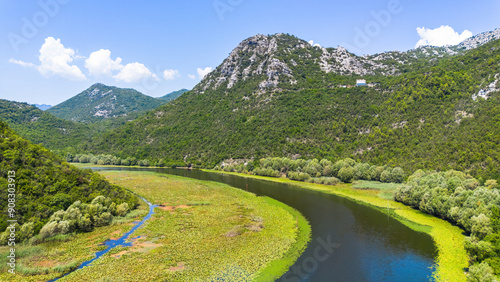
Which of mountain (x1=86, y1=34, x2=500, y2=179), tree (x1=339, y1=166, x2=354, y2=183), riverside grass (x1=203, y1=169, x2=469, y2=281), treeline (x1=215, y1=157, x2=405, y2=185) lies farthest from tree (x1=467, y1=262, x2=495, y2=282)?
tree (x1=339, y1=166, x2=354, y2=183)

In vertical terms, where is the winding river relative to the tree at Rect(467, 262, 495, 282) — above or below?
below

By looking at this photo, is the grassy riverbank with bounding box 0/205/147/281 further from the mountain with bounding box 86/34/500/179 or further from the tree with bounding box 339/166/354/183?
the mountain with bounding box 86/34/500/179

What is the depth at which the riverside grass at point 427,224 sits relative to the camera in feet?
128

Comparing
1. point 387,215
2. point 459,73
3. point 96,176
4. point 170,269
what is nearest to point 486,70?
point 459,73

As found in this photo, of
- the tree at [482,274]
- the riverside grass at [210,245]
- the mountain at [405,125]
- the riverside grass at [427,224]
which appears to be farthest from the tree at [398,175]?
the tree at [482,274]

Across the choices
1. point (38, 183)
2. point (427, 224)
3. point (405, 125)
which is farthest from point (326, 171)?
point (38, 183)

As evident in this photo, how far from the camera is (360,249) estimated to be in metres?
46.6

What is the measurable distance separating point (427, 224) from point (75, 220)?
7970cm

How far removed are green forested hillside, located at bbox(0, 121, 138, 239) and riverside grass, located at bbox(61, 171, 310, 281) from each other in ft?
56.1

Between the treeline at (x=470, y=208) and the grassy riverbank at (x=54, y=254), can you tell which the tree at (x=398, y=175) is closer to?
the treeline at (x=470, y=208)

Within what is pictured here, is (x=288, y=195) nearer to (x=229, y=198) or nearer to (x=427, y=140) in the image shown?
(x=229, y=198)

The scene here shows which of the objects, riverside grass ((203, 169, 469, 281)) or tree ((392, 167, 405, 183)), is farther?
tree ((392, 167, 405, 183))

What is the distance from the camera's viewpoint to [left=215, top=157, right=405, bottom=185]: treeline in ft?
359

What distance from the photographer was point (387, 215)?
67812 mm
